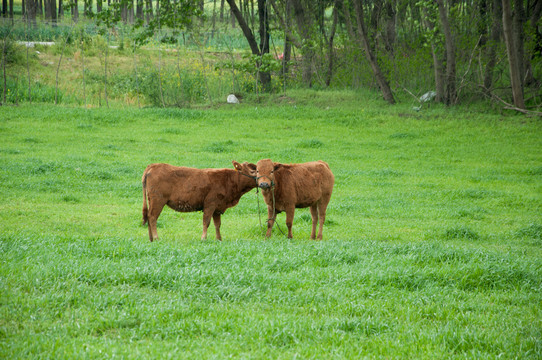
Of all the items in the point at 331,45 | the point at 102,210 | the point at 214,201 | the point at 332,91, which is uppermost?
the point at 331,45

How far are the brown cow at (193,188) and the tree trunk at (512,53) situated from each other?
14.6 meters

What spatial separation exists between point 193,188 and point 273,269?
2682 millimetres

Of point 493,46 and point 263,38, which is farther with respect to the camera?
point 263,38

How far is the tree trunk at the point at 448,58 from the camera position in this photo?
2152 centimetres

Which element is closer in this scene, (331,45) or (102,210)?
(102,210)

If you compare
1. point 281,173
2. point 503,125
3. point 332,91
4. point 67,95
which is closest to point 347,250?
point 281,173

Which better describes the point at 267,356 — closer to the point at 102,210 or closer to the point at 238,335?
the point at 238,335

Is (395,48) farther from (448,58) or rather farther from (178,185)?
(178,185)

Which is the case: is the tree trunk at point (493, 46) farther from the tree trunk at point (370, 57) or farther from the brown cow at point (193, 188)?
the brown cow at point (193, 188)

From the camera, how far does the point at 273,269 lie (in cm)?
631

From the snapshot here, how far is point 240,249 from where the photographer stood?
22.9 ft

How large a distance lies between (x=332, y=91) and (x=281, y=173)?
1783cm

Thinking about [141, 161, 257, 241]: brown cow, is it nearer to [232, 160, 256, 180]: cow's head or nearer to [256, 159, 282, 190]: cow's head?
[232, 160, 256, 180]: cow's head

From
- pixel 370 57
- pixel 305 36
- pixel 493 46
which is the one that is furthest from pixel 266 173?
pixel 305 36
